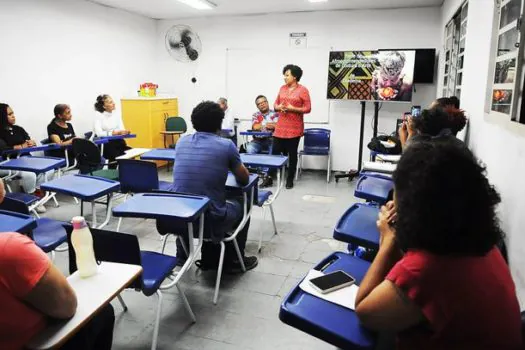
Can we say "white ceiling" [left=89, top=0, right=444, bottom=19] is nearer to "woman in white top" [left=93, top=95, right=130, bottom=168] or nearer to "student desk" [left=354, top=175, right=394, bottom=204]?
"woman in white top" [left=93, top=95, right=130, bottom=168]

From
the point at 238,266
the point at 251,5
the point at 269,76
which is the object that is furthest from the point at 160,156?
the point at 269,76

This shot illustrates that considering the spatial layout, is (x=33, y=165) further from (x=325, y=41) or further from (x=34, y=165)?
(x=325, y=41)

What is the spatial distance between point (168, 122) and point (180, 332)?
484cm

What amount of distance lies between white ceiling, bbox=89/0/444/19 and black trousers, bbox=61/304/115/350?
16.3 feet

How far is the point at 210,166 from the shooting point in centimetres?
238

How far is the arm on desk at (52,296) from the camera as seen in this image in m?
1.04

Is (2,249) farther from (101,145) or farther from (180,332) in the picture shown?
(101,145)

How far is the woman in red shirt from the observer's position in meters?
0.89

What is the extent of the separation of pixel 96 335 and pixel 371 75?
5072 millimetres

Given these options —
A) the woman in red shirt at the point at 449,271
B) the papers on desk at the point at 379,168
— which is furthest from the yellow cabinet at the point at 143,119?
the woman in red shirt at the point at 449,271

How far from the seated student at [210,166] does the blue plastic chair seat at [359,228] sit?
841 mm

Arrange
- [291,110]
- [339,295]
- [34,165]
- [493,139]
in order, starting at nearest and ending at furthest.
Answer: [339,295]
[493,139]
[34,165]
[291,110]

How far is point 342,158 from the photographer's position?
253 inches

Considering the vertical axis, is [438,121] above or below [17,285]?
above
